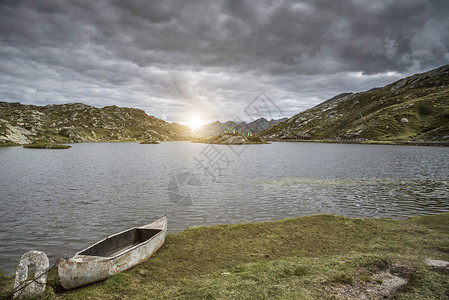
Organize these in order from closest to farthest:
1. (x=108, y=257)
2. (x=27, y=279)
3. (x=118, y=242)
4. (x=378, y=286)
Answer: (x=27, y=279)
(x=378, y=286)
(x=108, y=257)
(x=118, y=242)

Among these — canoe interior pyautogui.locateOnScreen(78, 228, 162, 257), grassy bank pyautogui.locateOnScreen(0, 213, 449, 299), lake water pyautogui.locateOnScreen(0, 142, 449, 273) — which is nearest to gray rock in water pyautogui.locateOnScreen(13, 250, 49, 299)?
grassy bank pyautogui.locateOnScreen(0, 213, 449, 299)

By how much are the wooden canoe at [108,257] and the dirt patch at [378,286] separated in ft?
42.9

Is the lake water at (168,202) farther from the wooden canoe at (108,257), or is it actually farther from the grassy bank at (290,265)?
the grassy bank at (290,265)

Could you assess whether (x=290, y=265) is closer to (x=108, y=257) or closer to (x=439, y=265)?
(x=439, y=265)

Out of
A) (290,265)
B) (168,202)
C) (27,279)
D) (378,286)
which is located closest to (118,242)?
(27,279)

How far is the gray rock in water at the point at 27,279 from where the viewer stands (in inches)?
480

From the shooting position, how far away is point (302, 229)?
76.2ft

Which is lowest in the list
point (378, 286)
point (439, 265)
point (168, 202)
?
point (439, 265)

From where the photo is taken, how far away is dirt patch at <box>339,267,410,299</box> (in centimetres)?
1217

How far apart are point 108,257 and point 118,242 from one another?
11.2ft

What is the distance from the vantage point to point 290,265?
1559cm

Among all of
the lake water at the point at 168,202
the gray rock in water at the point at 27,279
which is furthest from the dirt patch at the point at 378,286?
the gray rock in water at the point at 27,279

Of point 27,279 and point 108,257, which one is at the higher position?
point 27,279

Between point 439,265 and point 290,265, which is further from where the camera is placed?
point 290,265
